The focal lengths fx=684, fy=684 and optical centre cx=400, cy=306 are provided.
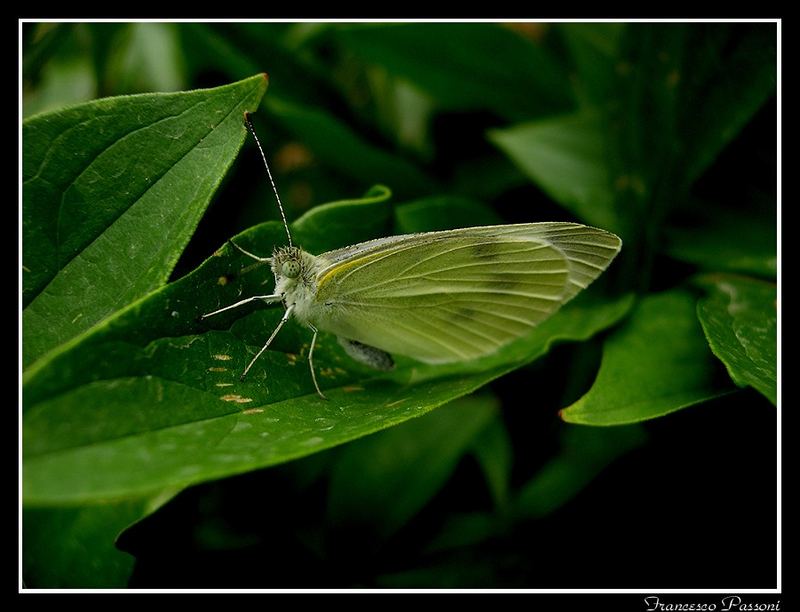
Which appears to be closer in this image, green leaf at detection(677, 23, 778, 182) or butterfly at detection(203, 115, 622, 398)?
butterfly at detection(203, 115, 622, 398)

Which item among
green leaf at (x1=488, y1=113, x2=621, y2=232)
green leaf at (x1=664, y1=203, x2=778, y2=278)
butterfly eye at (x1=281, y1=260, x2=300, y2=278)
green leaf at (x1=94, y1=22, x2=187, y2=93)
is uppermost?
green leaf at (x1=94, y1=22, x2=187, y2=93)

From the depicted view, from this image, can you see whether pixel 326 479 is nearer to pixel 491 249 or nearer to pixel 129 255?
pixel 491 249

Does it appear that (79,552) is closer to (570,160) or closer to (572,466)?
(572,466)

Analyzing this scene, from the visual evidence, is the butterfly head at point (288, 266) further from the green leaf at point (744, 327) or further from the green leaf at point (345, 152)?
the green leaf at point (744, 327)

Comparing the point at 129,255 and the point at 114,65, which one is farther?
the point at 114,65

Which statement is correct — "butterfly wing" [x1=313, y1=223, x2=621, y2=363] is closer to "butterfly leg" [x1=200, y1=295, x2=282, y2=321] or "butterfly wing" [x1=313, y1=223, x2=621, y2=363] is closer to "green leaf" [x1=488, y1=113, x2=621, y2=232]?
"butterfly leg" [x1=200, y1=295, x2=282, y2=321]

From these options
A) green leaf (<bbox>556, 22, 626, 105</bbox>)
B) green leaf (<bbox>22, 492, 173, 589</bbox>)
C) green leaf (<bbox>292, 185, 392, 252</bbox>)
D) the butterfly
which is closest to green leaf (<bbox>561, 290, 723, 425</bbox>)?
the butterfly

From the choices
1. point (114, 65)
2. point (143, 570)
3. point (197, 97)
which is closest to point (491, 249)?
point (197, 97)
